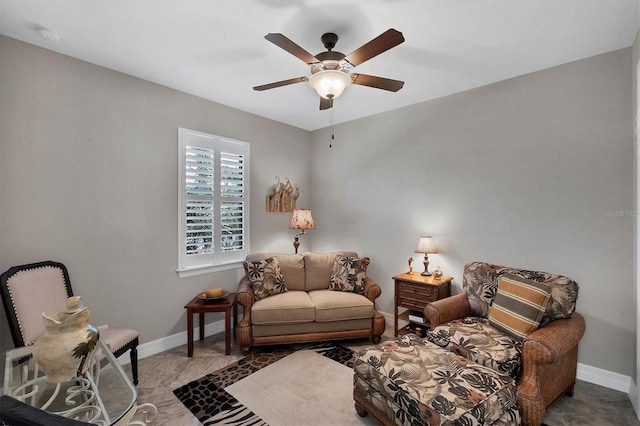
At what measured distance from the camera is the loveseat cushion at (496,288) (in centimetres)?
222

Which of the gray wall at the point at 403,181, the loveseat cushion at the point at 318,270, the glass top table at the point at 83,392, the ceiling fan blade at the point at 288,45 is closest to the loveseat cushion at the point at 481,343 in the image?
the gray wall at the point at 403,181

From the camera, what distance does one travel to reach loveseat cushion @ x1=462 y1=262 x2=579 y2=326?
2.22 m

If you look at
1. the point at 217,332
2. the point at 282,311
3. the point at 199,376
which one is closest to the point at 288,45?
the point at 282,311

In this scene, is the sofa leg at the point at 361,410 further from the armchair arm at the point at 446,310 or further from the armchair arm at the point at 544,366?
the armchair arm at the point at 544,366

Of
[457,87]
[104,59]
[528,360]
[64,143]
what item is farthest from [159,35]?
[528,360]

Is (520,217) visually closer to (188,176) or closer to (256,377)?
(256,377)

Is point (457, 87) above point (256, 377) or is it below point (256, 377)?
above

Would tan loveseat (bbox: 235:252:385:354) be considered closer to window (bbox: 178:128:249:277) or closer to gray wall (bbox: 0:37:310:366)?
window (bbox: 178:128:249:277)

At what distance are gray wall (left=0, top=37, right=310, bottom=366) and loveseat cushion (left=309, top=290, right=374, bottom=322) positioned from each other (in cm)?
135

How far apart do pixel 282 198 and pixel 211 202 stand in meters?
1.11

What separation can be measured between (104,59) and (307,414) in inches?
135

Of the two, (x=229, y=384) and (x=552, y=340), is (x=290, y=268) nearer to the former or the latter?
(x=229, y=384)

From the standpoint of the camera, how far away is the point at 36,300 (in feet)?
7.09

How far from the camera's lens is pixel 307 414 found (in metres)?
2.07
